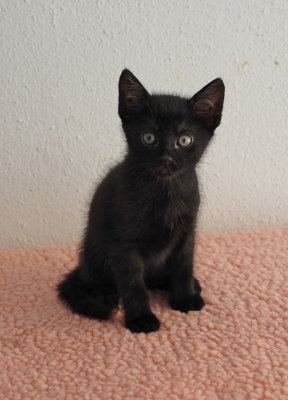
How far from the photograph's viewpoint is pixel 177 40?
169cm

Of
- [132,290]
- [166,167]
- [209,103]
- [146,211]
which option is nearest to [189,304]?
[132,290]

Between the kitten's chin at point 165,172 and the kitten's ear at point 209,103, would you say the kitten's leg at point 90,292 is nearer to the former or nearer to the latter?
the kitten's chin at point 165,172

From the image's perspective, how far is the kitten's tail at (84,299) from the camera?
4.46 ft

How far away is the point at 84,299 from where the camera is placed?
139cm

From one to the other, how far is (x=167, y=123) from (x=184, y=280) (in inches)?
17.0

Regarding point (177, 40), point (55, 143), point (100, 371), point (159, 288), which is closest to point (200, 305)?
point (159, 288)

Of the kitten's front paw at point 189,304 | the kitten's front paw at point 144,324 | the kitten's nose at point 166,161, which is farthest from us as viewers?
the kitten's front paw at point 189,304

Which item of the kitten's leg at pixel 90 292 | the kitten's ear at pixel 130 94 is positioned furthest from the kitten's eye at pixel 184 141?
the kitten's leg at pixel 90 292

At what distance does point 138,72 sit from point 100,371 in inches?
38.7

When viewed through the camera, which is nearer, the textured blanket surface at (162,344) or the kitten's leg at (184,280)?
the textured blanket surface at (162,344)

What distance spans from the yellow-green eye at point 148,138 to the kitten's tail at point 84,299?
448 mm

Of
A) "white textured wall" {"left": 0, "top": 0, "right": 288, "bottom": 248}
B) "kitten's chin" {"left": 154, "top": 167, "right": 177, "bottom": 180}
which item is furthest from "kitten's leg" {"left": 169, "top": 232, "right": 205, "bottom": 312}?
"white textured wall" {"left": 0, "top": 0, "right": 288, "bottom": 248}

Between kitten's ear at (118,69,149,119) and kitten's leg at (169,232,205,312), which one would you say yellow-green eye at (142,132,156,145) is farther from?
kitten's leg at (169,232,205,312)

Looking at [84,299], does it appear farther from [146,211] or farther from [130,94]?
[130,94]
